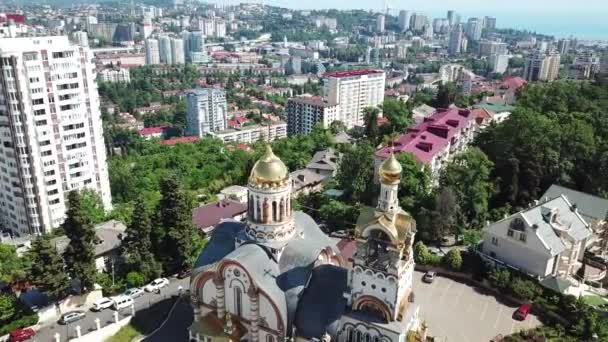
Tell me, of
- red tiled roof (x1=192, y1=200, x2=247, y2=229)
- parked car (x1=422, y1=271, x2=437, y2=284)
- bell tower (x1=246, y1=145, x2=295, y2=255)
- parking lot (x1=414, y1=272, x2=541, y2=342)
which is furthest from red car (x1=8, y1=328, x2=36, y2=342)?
parked car (x1=422, y1=271, x2=437, y2=284)

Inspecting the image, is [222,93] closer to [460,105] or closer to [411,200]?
[460,105]

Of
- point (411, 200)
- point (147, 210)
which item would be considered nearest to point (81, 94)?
point (147, 210)

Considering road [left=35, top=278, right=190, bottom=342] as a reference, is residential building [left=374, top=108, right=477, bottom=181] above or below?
above

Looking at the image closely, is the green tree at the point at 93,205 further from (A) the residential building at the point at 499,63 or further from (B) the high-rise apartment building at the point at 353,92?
(A) the residential building at the point at 499,63

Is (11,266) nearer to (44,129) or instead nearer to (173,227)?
(173,227)

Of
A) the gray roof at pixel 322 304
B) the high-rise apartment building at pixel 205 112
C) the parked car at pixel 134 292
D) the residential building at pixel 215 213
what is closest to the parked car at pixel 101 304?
the parked car at pixel 134 292

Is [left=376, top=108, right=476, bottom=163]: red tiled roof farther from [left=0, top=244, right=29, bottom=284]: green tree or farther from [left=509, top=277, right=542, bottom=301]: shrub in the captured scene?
[left=0, top=244, right=29, bottom=284]: green tree
